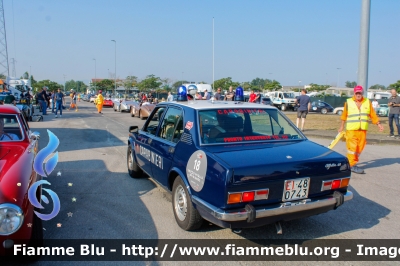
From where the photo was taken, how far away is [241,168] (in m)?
3.55

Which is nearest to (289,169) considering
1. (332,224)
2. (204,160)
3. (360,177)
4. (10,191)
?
(204,160)

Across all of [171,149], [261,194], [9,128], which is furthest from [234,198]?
[9,128]

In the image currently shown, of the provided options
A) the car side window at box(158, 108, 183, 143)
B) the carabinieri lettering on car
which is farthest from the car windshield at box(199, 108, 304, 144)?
the car side window at box(158, 108, 183, 143)

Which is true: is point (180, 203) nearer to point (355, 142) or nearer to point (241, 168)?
point (241, 168)

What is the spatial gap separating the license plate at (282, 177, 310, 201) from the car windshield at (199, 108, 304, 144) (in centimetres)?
92

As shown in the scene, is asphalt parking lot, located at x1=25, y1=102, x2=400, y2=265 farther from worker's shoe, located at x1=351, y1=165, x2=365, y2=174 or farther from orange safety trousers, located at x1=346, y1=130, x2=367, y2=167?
orange safety trousers, located at x1=346, y1=130, x2=367, y2=167

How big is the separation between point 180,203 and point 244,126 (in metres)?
1.32

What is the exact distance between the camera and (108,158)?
8.81m

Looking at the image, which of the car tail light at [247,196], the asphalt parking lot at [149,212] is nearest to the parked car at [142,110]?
the asphalt parking lot at [149,212]

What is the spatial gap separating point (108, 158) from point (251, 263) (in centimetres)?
593

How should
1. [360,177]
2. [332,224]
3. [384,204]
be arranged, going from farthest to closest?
→ [360,177] → [384,204] → [332,224]

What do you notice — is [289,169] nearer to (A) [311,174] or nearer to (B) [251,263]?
(A) [311,174]

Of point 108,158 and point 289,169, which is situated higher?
point 289,169

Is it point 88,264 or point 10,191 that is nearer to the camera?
point 10,191
